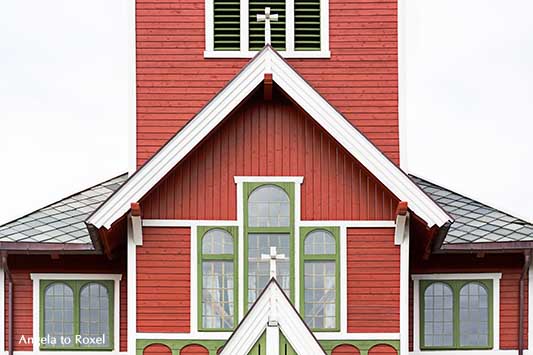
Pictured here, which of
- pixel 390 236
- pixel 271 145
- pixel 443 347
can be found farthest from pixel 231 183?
pixel 443 347

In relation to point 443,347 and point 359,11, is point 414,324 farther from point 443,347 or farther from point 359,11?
point 359,11

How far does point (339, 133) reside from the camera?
2423 cm

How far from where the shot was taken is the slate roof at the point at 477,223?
26.0 metres

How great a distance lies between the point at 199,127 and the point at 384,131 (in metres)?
3.96

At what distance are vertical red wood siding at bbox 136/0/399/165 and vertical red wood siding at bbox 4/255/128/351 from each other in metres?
2.44

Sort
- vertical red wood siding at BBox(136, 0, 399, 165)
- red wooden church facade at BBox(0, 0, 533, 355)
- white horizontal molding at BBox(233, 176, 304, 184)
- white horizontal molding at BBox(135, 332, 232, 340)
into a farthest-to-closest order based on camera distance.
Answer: vertical red wood siding at BBox(136, 0, 399, 165) → white horizontal molding at BBox(233, 176, 304, 184) → white horizontal molding at BBox(135, 332, 232, 340) → red wooden church facade at BBox(0, 0, 533, 355)

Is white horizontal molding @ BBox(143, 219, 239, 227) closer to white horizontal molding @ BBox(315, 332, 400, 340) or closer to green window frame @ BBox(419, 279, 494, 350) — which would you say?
white horizontal molding @ BBox(315, 332, 400, 340)

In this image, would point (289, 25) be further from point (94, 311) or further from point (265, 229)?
point (94, 311)

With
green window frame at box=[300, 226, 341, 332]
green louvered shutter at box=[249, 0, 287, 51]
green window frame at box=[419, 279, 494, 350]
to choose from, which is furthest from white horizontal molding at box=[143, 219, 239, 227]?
green window frame at box=[419, 279, 494, 350]

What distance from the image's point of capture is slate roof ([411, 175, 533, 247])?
85.1 ft

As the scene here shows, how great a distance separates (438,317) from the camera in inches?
1038

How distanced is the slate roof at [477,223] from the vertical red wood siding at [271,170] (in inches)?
81.0

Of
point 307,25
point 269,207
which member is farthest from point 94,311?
point 307,25

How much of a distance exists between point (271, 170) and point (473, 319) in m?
5.03
